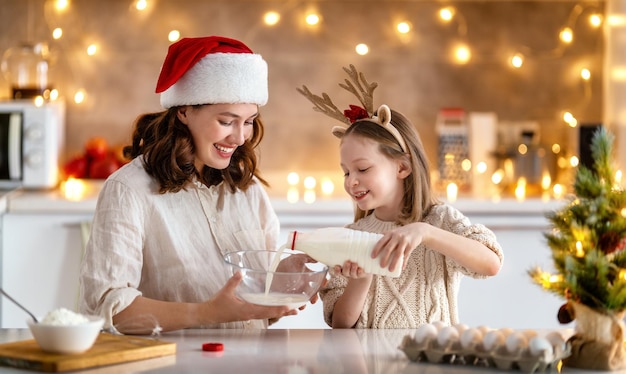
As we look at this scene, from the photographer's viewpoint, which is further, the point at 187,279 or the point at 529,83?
the point at 529,83

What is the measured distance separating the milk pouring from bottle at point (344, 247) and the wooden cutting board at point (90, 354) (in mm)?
342

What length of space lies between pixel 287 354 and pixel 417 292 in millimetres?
568

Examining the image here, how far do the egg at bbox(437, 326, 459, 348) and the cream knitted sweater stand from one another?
0.53 metres

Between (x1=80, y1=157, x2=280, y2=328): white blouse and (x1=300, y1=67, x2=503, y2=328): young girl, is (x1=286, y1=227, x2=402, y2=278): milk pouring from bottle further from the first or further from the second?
(x1=80, y1=157, x2=280, y2=328): white blouse

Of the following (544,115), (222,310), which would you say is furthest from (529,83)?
(222,310)

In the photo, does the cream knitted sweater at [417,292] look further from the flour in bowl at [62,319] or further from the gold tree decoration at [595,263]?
the flour in bowl at [62,319]

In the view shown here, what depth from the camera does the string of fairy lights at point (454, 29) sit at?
4.16 m

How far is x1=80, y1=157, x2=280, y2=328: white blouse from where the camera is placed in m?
2.15

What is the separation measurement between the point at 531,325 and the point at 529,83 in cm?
113

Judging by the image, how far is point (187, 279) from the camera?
2324 mm

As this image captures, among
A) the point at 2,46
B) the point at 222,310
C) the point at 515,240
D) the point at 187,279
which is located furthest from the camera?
the point at 2,46

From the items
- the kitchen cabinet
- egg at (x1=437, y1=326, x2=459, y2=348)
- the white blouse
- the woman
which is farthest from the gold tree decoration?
the kitchen cabinet

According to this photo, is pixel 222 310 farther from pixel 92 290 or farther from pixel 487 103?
pixel 487 103

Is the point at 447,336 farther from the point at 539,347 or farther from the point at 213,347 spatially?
the point at 213,347
